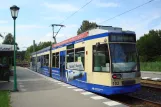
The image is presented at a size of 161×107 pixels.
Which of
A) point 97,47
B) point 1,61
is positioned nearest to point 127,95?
point 97,47

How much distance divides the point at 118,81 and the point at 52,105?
333cm

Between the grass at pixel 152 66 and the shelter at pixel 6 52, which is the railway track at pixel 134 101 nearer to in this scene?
the shelter at pixel 6 52

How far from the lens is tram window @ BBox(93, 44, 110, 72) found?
13.0 meters

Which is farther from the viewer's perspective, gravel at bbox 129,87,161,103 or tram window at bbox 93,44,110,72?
gravel at bbox 129,87,161,103

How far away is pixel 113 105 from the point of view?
35.1 feet

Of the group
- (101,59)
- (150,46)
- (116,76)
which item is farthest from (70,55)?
(150,46)

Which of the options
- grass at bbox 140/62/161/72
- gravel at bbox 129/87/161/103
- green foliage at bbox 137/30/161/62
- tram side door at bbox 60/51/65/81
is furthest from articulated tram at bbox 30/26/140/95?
green foliage at bbox 137/30/161/62

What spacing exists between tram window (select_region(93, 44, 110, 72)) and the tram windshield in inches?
12.2

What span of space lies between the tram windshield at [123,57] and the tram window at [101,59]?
310 millimetres

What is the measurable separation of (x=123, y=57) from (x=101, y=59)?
1.02 meters

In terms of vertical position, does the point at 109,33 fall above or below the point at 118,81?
above

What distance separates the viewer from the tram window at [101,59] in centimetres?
1300

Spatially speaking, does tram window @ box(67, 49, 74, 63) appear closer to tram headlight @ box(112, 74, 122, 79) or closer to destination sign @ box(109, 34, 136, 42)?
destination sign @ box(109, 34, 136, 42)

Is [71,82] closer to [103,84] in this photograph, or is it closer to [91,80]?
[91,80]
